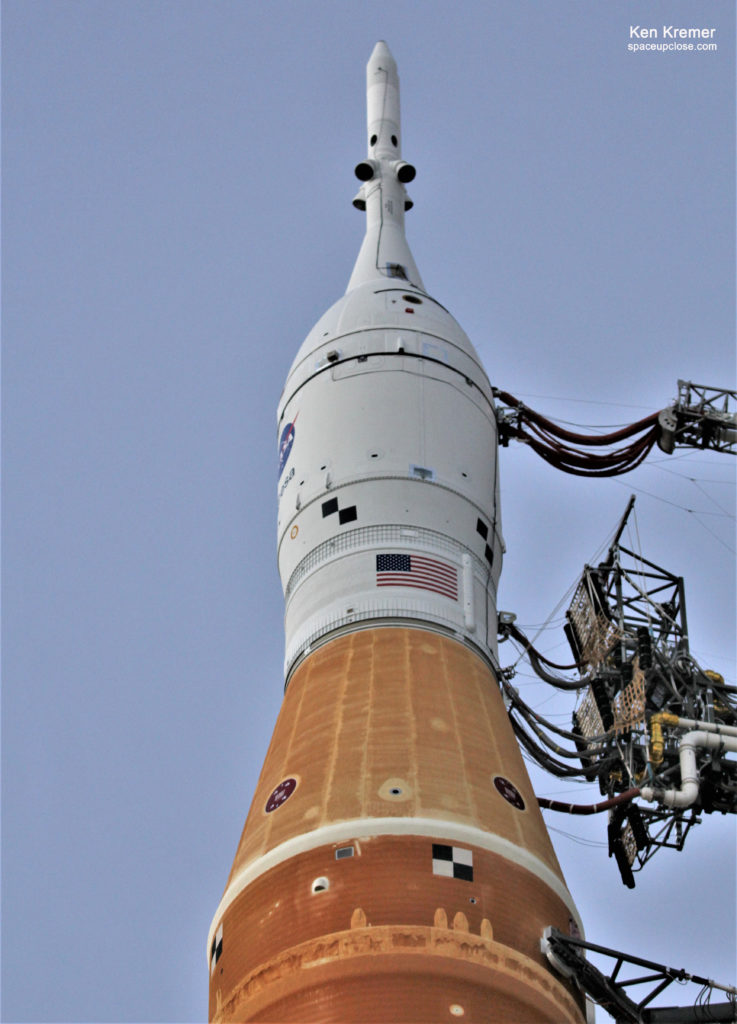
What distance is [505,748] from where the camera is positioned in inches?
1152

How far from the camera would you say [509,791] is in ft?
92.2

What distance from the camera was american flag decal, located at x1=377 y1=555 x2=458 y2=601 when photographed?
3125 centimetres

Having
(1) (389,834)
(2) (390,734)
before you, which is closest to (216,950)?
(1) (389,834)

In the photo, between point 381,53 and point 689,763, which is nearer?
point 689,763

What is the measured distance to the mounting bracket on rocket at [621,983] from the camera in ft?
84.6

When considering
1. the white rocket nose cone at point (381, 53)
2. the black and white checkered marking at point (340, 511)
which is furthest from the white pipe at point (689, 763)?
the white rocket nose cone at point (381, 53)

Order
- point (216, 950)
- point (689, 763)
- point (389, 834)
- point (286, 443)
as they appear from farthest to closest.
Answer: point (286, 443), point (689, 763), point (216, 950), point (389, 834)

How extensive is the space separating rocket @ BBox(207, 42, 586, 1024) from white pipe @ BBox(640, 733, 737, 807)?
3166mm

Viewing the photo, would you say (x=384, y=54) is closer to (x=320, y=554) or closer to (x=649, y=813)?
(x=320, y=554)

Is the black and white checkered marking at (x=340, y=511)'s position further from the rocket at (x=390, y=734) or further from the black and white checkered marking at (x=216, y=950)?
the black and white checkered marking at (x=216, y=950)

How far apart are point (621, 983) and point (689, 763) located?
5534mm

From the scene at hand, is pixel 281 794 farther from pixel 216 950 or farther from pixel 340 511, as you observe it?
pixel 340 511

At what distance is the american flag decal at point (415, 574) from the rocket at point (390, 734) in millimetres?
31

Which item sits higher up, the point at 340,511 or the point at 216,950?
the point at 340,511
